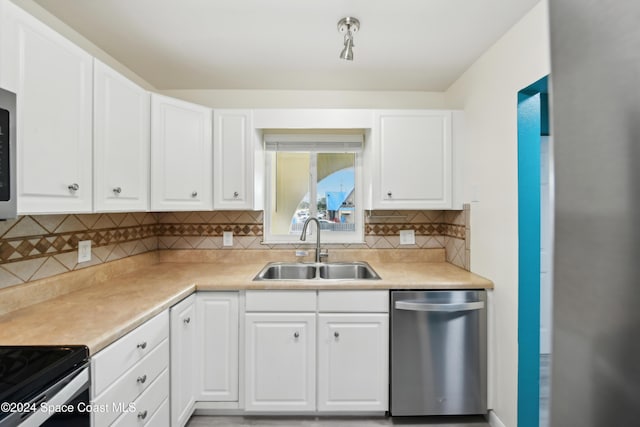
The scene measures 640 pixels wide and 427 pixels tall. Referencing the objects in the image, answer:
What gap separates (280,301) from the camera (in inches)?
72.1

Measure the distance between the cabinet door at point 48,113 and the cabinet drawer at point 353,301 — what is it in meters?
1.34

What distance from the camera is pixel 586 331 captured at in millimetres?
286

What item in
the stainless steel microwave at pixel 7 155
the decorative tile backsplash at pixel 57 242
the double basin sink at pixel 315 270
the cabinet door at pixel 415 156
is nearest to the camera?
the stainless steel microwave at pixel 7 155

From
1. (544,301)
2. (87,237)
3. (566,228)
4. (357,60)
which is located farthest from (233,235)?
(544,301)

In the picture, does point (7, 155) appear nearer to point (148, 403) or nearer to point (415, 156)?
point (148, 403)

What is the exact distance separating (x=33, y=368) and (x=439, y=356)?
1867 millimetres

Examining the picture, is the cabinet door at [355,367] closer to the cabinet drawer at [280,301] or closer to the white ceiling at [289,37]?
the cabinet drawer at [280,301]

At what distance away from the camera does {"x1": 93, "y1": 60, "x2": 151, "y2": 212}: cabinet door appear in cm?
143

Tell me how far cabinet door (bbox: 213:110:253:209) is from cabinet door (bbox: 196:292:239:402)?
739 mm

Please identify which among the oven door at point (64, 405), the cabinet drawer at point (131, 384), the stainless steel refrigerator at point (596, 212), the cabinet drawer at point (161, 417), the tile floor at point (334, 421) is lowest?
the tile floor at point (334, 421)

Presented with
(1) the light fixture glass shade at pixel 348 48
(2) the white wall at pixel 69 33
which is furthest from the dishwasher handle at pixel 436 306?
(2) the white wall at pixel 69 33

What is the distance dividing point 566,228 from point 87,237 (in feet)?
7.35

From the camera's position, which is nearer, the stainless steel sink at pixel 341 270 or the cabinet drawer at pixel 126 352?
the cabinet drawer at pixel 126 352

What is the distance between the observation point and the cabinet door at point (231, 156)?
2207 millimetres
